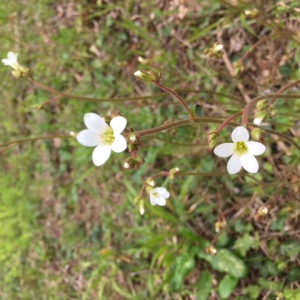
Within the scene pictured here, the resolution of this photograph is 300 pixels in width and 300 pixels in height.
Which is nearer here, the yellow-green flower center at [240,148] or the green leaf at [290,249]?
the yellow-green flower center at [240,148]

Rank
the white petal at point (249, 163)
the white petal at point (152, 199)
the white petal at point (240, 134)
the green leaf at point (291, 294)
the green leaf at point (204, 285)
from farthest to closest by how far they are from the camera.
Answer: the green leaf at point (204, 285) < the green leaf at point (291, 294) < the white petal at point (152, 199) < the white petal at point (249, 163) < the white petal at point (240, 134)

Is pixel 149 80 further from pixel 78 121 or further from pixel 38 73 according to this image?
pixel 38 73

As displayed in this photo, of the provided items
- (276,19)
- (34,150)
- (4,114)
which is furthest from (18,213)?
(276,19)

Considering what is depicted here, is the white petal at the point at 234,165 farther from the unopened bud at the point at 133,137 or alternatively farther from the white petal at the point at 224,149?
the unopened bud at the point at 133,137

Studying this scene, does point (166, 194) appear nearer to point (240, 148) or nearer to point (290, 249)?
point (240, 148)

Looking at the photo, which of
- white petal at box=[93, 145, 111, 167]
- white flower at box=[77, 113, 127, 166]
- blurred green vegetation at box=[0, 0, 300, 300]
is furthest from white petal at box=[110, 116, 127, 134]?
blurred green vegetation at box=[0, 0, 300, 300]

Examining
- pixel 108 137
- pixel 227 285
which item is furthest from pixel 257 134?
pixel 227 285

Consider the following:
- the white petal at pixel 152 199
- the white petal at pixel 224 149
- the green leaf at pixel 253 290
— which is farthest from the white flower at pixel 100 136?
the green leaf at pixel 253 290
